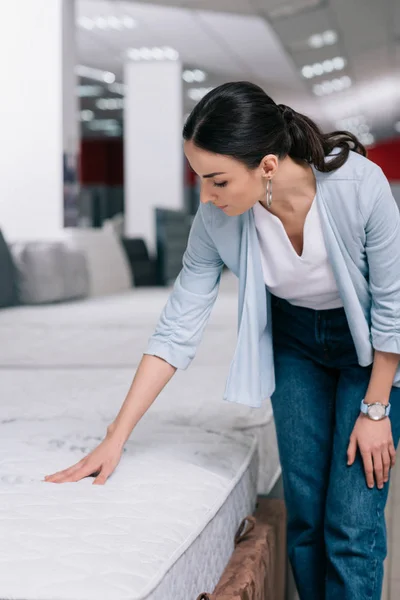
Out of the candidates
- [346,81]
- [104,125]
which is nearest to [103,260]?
[346,81]

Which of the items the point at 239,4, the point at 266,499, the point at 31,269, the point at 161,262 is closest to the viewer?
the point at 266,499

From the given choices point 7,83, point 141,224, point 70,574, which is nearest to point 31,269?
point 7,83

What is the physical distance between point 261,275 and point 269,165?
0.19m

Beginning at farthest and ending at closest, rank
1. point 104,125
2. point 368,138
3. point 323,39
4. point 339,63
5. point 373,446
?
point 368,138
point 104,125
point 339,63
point 323,39
point 373,446

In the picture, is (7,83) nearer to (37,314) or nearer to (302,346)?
(37,314)

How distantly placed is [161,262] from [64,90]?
1.25 metres

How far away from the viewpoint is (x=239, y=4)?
21.2 feet

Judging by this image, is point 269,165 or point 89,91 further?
point 89,91

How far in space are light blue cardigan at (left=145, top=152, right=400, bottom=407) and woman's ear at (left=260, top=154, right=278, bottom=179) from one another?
0.08 meters

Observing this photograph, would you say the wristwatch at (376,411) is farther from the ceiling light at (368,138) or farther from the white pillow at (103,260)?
the ceiling light at (368,138)

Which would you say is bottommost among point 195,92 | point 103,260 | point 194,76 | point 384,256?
point 103,260

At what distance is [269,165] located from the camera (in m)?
1.05

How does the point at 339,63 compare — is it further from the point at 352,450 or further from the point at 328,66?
the point at 352,450

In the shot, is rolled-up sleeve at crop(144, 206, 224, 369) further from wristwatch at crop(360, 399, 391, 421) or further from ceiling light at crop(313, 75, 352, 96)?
ceiling light at crop(313, 75, 352, 96)
